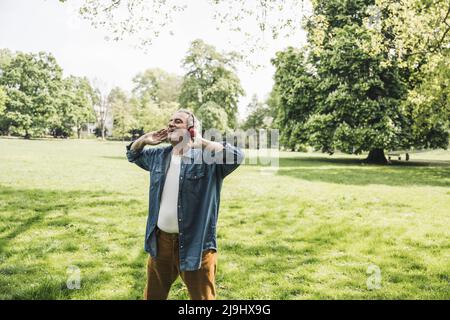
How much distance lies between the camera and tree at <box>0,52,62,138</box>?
71812 millimetres

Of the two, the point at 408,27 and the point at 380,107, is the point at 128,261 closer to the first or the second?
the point at 408,27

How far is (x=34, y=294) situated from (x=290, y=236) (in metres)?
5.75

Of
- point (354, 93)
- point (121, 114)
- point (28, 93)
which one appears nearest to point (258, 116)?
point (121, 114)

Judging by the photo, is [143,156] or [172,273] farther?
[143,156]

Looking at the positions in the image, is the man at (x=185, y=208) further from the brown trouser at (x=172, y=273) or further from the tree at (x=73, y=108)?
the tree at (x=73, y=108)

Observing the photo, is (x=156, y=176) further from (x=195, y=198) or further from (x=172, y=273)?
(x=172, y=273)

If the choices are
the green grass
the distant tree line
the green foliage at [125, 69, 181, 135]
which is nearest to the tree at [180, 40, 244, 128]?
the distant tree line

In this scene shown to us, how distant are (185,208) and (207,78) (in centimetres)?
4765

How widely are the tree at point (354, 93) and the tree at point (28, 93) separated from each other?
5842 centimetres

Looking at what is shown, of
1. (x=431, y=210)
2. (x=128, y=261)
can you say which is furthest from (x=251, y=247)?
(x=431, y=210)

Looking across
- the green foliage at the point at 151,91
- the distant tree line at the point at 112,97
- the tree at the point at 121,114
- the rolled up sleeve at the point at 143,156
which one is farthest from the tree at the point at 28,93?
the rolled up sleeve at the point at 143,156

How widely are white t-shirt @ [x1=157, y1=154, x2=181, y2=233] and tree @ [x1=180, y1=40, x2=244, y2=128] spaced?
149 ft

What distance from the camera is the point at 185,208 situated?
3.85m

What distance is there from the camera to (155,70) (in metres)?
70.6
